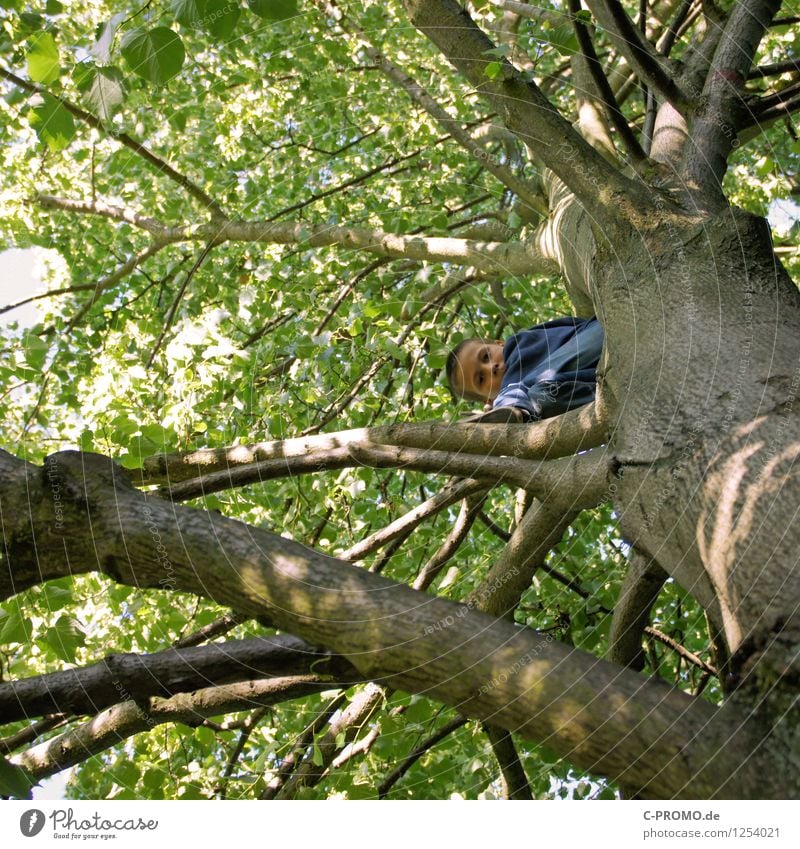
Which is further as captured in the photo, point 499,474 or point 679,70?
point 679,70

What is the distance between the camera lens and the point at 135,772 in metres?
2.51

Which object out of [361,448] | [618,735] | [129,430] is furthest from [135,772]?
[618,735]

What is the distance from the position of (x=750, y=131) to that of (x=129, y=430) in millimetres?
2577

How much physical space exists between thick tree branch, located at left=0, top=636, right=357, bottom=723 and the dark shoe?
1.08m

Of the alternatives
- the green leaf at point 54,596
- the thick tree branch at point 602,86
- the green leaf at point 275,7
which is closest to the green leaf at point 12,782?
the green leaf at point 54,596

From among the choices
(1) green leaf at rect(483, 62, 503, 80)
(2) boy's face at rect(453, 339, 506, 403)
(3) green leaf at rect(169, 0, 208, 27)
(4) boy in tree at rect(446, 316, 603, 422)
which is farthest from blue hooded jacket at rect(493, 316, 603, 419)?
(3) green leaf at rect(169, 0, 208, 27)

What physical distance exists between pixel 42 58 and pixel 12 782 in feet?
5.95

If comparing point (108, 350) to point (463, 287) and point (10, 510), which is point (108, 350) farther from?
point (10, 510)

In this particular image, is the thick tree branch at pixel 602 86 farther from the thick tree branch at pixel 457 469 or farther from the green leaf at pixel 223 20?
the thick tree branch at pixel 457 469

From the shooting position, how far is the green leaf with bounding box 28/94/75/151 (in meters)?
2.27

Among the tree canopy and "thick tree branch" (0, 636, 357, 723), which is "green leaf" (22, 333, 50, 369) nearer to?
the tree canopy

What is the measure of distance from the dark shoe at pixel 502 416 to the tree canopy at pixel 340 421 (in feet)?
→ 0.66

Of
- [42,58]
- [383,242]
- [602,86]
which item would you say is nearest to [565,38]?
[602,86]

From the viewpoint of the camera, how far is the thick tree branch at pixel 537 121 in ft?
6.71
